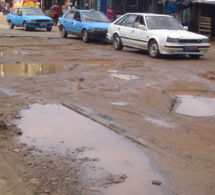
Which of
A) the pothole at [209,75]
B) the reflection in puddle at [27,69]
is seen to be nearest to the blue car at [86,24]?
the reflection in puddle at [27,69]

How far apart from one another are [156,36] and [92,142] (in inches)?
369

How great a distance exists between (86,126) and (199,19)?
19237mm

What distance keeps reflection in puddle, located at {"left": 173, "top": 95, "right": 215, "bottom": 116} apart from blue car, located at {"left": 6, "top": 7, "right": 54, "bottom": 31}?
65.6ft

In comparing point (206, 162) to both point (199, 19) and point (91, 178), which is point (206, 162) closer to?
point (91, 178)

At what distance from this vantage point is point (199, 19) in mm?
23875

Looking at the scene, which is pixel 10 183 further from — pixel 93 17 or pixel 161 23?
pixel 93 17

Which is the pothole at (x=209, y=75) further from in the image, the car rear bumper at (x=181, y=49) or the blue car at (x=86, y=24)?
the blue car at (x=86, y=24)

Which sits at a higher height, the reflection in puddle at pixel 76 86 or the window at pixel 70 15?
the window at pixel 70 15

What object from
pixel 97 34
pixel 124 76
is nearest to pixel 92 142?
pixel 124 76

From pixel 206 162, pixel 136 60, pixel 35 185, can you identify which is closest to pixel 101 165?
pixel 35 185

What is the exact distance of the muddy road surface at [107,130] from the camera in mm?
4262

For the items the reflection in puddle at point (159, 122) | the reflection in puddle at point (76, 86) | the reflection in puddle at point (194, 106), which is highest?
the reflection in puddle at point (76, 86)

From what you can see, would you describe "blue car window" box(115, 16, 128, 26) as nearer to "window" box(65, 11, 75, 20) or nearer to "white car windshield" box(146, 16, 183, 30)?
"white car windshield" box(146, 16, 183, 30)

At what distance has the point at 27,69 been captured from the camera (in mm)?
11445
